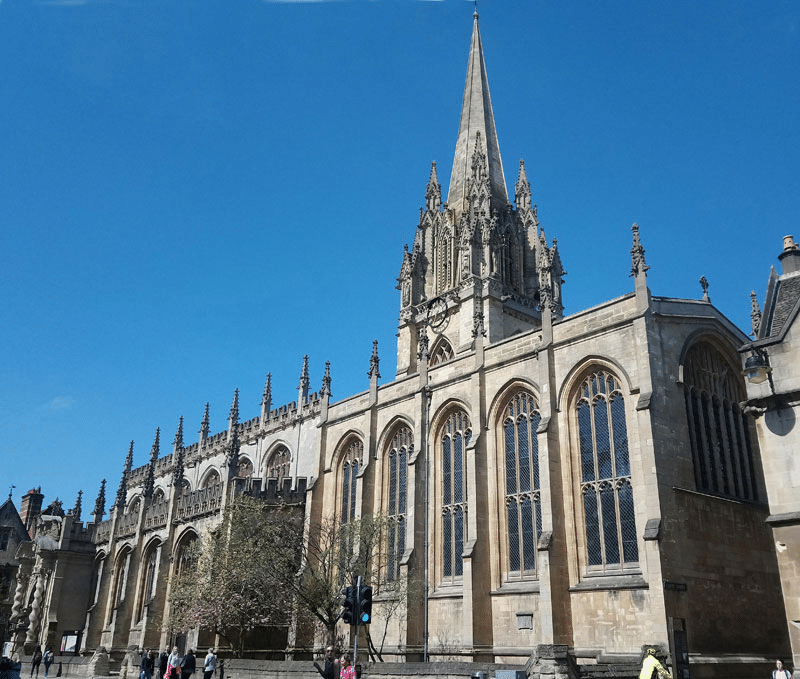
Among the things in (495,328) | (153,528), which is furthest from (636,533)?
(153,528)

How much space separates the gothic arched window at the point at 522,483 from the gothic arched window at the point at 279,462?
28505 millimetres

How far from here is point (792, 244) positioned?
20.4m

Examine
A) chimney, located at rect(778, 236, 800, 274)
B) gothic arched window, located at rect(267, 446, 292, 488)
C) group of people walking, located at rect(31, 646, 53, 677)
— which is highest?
gothic arched window, located at rect(267, 446, 292, 488)

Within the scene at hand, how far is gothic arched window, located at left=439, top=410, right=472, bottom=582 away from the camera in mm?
31656

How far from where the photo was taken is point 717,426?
1102 inches

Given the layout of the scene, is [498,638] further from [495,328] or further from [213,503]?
[495,328]

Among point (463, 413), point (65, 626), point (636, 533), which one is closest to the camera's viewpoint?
point (636, 533)

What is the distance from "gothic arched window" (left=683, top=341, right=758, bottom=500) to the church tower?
16.8 meters

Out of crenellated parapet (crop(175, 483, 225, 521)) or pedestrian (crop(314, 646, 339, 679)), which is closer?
pedestrian (crop(314, 646, 339, 679))

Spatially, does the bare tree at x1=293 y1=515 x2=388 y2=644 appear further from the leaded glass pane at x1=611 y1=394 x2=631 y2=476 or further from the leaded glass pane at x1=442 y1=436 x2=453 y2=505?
the leaded glass pane at x1=611 y1=394 x2=631 y2=476

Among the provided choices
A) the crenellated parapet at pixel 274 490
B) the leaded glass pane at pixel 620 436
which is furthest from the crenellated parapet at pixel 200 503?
the leaded glass pane at pixel 620 436

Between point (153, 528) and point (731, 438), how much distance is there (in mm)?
32917

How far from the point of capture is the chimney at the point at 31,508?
7844 cm

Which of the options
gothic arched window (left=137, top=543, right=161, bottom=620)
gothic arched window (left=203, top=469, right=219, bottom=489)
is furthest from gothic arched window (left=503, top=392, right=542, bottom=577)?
gothic arched window (left=203, top=469, right=219, bottom=489)
